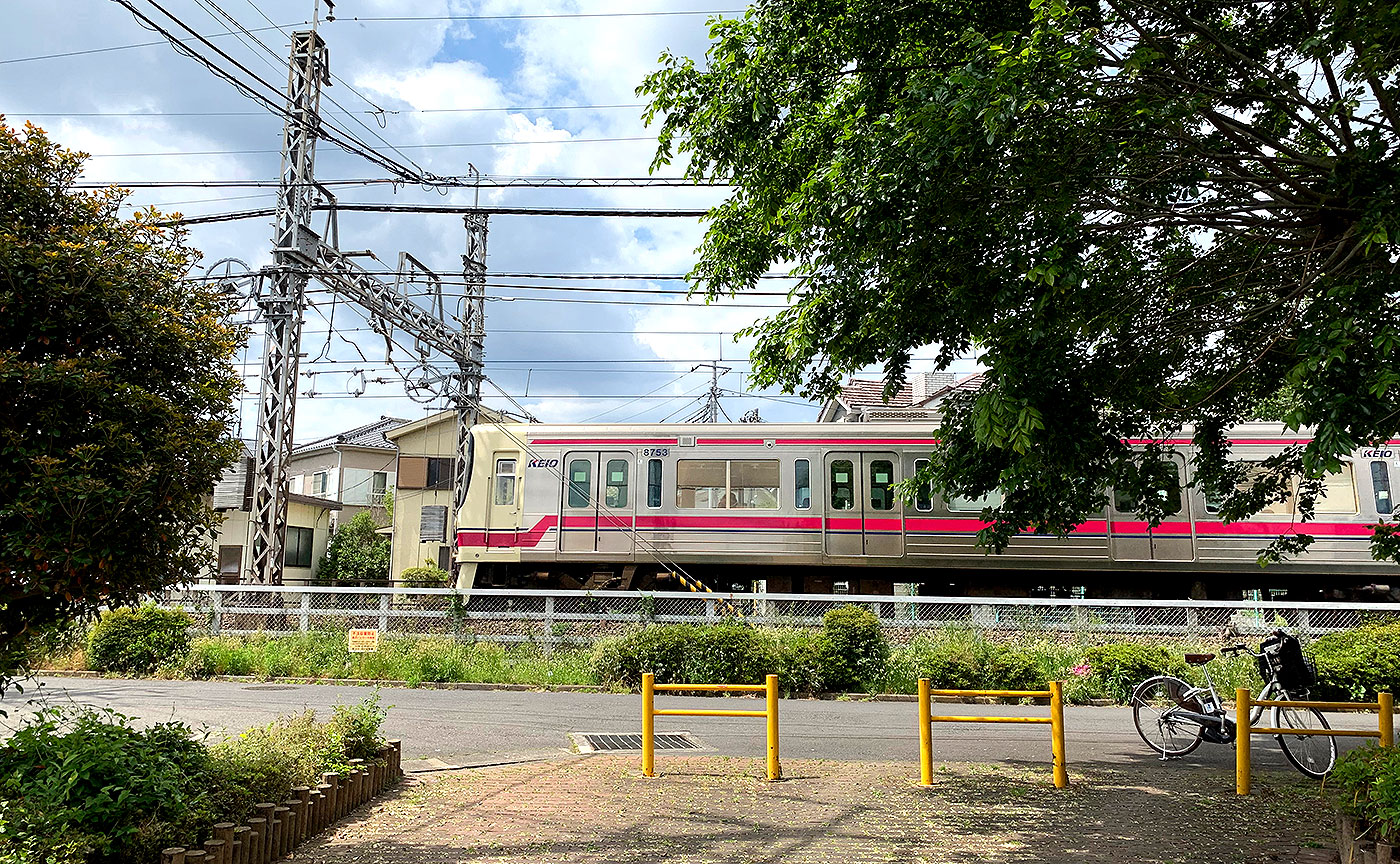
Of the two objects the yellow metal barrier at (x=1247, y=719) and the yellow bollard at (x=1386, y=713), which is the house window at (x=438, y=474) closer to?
the yellow metal barrier at (x=1247, y=719)

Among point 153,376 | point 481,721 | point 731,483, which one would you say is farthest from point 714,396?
point 153,376

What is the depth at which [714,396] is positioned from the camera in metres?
38.4

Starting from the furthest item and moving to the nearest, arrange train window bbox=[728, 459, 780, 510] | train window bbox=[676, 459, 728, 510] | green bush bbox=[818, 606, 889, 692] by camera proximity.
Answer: train window bbox=[676, 459, 728, 510] < train window bbox=[728, 459, 780, 510] < green bush bbox=[818, 606, 889, 692]

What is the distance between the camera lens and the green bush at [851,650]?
13633 mm

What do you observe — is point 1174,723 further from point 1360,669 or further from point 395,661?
point 395,661

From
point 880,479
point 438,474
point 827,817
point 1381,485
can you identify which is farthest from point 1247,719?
point 438,474

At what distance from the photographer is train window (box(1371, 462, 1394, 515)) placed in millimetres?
16766

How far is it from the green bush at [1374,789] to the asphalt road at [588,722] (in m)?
3.68

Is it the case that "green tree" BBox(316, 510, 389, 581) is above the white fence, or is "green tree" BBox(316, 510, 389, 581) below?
above

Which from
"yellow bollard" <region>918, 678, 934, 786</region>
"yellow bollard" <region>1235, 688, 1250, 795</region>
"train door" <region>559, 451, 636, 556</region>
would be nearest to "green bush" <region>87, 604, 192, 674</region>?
"train door" <region>559, 451, 636, 556</region>

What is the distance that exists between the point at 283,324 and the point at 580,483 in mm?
6158

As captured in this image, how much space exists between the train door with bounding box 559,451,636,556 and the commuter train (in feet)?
0.09

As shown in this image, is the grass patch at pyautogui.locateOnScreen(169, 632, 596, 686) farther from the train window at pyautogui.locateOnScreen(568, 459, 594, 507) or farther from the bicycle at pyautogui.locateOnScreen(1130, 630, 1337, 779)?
the bicycle at pyautogui.locateOnScreen(1130, 630, 1337, 779)

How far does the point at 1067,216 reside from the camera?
591 cm
